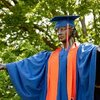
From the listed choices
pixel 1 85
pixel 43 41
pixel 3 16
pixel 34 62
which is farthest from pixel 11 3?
pixel 34 62

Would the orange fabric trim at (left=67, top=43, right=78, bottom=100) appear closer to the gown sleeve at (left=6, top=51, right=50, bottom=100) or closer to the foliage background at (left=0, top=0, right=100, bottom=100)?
the gown sleeve at (left=6, top=51, right=50, bottom=100)

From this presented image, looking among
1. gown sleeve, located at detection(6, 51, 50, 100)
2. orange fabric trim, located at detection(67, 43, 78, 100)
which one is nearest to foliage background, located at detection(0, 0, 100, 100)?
gown sleeve, located at detection(6, 51, 50, 100)

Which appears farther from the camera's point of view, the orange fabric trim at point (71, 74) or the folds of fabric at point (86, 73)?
the orange fabric trim at point (71, 74)

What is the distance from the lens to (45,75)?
504 cm

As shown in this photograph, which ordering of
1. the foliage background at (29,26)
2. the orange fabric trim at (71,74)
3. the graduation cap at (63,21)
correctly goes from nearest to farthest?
1. the orange fabric trim at (71,74)
2. the graduation cap at (63,21)
3. the foliage background at (29,26)

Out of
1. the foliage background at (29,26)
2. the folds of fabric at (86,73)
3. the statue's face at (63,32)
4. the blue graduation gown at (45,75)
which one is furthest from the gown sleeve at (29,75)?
the foliage background at (29,26)

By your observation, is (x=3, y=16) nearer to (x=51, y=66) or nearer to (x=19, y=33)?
(x=19, y=33)

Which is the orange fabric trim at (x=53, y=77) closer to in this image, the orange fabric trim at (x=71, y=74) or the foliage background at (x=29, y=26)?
the orange fabric trim at (x=71, y=74)

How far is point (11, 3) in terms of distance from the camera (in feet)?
38.0

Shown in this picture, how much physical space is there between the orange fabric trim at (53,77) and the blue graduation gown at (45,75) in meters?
0.04

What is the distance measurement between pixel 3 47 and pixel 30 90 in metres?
5.79

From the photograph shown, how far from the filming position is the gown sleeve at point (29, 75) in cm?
501

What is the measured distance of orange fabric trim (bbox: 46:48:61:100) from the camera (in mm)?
4926

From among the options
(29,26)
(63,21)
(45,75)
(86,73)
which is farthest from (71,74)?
(29,26)
